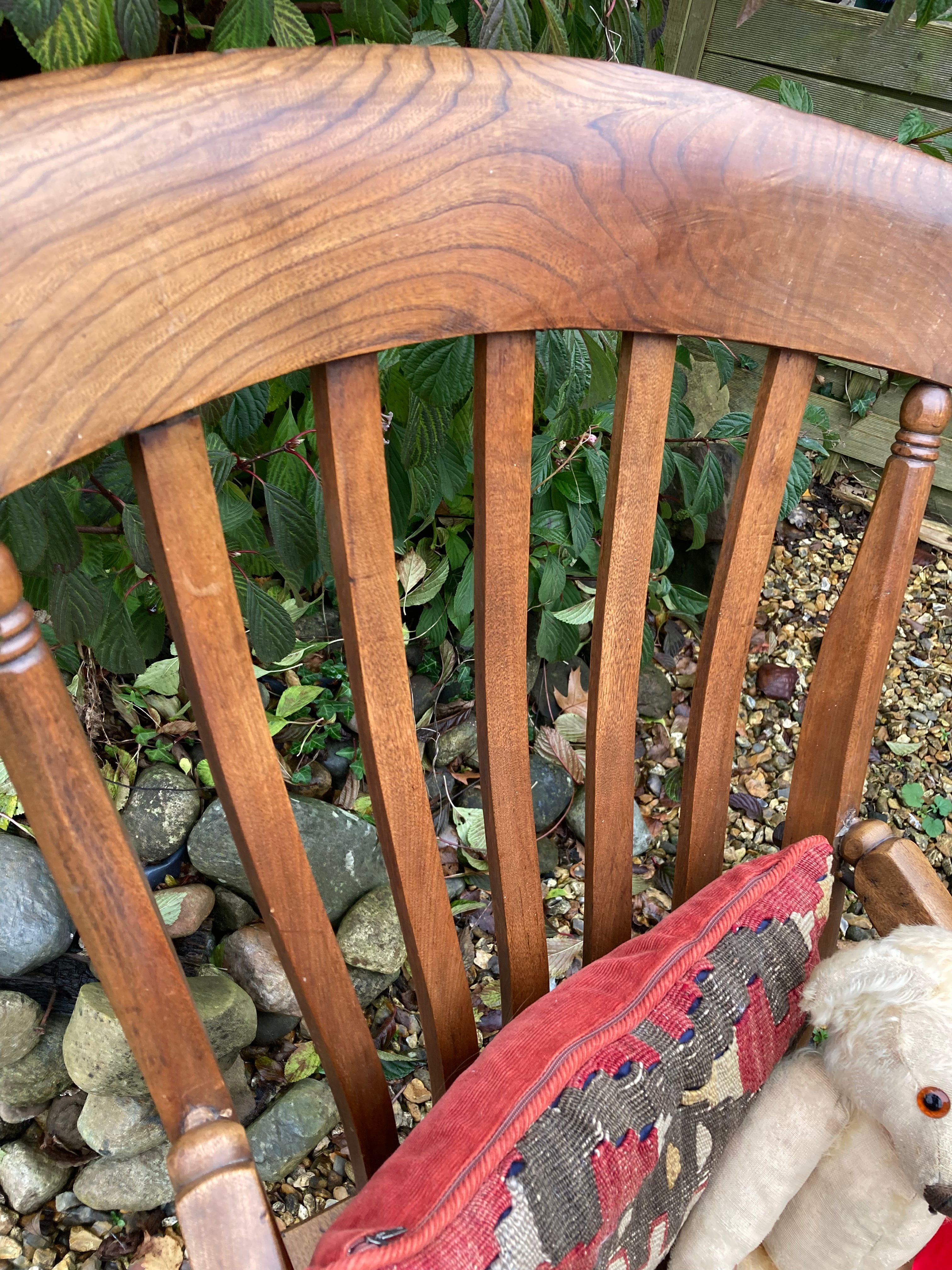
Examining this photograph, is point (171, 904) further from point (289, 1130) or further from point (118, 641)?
point (118, 641)

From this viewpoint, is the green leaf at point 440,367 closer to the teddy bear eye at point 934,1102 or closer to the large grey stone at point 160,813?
the teddy bear eye at point 934,1102

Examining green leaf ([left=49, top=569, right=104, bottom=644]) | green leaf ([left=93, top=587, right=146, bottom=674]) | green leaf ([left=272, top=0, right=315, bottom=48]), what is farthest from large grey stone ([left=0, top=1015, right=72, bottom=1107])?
green leaf ([left=272, top=0, right=315, bottom=48])

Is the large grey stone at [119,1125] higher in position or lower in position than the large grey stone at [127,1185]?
higher

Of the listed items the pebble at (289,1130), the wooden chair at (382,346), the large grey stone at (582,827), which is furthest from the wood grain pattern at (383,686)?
the large grey stone at (582,827)

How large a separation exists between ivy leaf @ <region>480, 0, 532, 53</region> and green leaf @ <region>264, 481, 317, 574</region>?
1.24 feet

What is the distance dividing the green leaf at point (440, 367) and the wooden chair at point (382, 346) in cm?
25

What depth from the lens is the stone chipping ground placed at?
1041mm

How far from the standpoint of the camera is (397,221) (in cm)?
38

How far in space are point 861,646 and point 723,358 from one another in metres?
0.53

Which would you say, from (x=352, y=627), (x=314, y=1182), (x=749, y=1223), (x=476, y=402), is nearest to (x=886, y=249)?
(x=476, y=402)

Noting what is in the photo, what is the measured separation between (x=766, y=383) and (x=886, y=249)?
95mm

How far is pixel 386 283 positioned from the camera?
39cm

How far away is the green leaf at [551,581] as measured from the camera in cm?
129

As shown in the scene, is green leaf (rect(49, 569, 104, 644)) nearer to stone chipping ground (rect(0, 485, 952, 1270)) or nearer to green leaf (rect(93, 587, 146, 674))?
green leaf (rect(93, 587, 146, 674))
